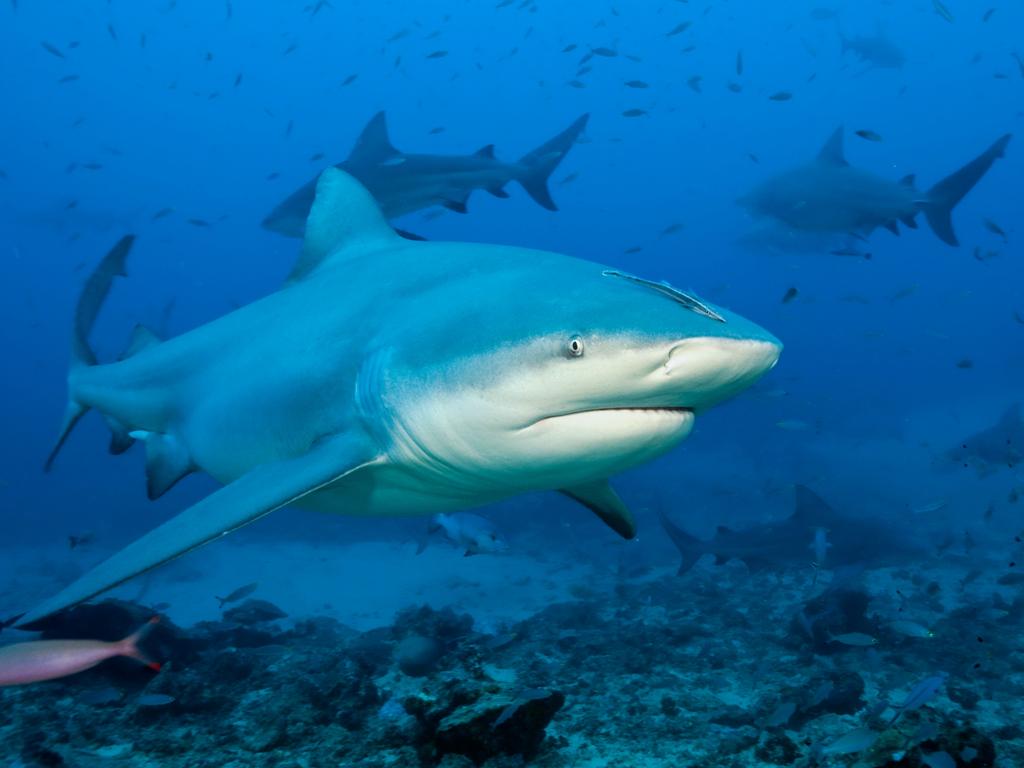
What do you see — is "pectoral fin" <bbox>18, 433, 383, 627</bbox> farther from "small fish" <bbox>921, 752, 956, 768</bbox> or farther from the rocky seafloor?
"small fish" <bbox>921, 752, 956, 768</bbox>

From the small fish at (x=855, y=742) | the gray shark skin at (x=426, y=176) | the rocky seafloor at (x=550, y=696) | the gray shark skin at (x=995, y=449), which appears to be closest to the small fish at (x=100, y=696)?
the rocky seafloor at (x=550, y=696)

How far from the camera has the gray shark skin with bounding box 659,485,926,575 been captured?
1094cm

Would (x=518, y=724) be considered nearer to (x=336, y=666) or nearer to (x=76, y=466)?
(x=336, y=666)

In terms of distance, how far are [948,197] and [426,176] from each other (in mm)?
7901

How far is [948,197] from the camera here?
9.78m

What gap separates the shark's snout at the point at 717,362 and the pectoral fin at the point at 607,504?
1852 millimetres

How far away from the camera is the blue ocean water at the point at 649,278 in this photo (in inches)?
259

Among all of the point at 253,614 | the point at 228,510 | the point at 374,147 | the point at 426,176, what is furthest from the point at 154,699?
the point at 374,147

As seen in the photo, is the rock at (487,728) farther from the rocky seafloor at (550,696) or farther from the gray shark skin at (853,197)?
the gray shark skin at (853,197)

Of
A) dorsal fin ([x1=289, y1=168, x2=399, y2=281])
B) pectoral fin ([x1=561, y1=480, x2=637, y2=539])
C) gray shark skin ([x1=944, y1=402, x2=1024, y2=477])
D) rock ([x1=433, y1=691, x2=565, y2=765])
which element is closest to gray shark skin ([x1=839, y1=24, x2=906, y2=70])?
gray shark skin ([x1=944, y1=402, x2=1024, y2=477])

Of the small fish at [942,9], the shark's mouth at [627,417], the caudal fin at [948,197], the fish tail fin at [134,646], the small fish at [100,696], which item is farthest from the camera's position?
the small fish at [942,9]

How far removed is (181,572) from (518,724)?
67.3 ft

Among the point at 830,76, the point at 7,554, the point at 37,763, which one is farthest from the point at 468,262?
the point at 830,76

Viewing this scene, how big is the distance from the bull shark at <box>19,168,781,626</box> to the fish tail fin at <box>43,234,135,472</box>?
989 millimetres
